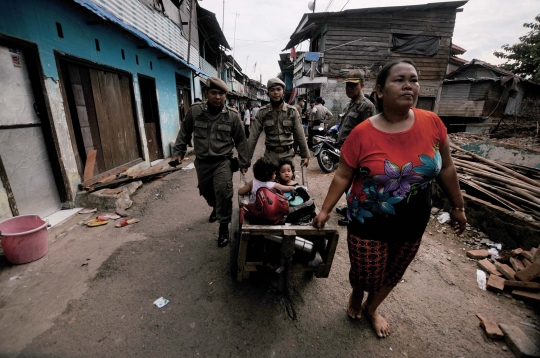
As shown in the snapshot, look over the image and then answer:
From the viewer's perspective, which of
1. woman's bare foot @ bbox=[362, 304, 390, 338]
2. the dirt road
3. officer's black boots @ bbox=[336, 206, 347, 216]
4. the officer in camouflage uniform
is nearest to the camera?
the dirt road

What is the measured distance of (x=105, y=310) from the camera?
87.7 inches

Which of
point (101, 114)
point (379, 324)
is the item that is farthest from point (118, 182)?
point (379, 324)

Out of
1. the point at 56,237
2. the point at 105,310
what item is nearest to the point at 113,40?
the point at 56,237

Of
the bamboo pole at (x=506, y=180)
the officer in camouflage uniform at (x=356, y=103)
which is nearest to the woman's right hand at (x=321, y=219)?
the officer in camouflage uniform at (x=356, y=103)

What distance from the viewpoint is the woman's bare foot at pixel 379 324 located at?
2.02 meters

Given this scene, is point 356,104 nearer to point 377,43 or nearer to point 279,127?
point 279,127

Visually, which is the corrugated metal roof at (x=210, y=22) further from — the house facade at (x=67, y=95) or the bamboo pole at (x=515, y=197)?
the bamboo pole at (x=515, y=197)

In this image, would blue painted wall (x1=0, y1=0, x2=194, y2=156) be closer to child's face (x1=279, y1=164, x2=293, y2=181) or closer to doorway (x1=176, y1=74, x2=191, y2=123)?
doorway (x1=176, y1=74, x2=191, y2=123)

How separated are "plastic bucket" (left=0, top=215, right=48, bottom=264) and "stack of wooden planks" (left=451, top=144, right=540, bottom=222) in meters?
5.84

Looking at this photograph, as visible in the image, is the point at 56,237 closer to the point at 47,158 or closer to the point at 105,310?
the point at 47,158

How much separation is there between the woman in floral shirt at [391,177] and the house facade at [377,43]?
37.9 ft

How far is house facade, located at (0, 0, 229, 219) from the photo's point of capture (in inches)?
129

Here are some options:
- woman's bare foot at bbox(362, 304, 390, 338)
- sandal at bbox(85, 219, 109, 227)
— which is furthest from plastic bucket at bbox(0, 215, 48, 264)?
woman's bare foot at bbox(362, 304, 390, 338)

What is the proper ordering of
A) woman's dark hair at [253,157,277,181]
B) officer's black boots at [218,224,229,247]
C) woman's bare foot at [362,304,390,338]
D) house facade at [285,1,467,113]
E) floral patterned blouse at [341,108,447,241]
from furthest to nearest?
house facade at [285,1,467,113] → officer's black boots at [218,224,229,247] → woman's dark hair at [253,157,277,181] → woman's bare foot at [362,304,390,338] → floral patterned blouse at [341,108,447,241]
